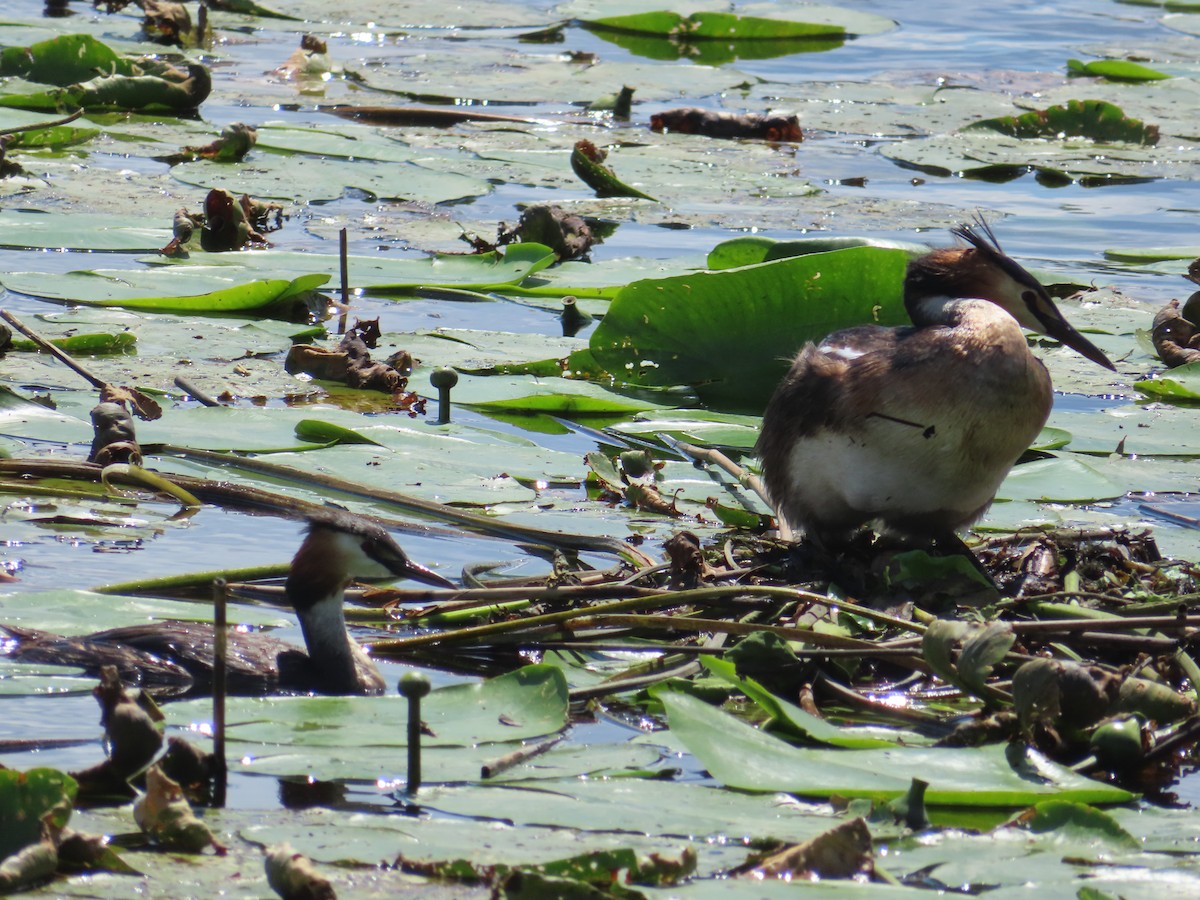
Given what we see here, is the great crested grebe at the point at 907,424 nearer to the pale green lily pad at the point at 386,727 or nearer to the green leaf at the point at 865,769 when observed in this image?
the green leaf at the point at 865,769

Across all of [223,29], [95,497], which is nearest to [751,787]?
[95,497]

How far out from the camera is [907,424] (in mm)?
5219

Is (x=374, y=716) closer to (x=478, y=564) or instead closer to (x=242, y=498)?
(x=478, y=564)

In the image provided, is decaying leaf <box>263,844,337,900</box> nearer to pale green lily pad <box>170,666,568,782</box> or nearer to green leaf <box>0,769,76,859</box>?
green leaf <box>0,769,76,859</box>

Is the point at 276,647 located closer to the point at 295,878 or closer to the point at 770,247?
the point at 295,878

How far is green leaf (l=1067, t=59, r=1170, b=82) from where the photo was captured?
1416 cm

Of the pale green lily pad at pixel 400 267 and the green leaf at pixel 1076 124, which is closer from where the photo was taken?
the pale green lily pad at pixel 400 267

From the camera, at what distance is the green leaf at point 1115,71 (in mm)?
14156

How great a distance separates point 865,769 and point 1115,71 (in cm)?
1140

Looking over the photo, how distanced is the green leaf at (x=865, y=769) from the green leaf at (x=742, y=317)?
2.77m

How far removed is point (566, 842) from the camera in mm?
3412

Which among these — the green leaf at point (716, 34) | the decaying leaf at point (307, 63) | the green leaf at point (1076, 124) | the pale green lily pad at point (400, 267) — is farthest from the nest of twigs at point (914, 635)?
the green leaf at point (716, 34)

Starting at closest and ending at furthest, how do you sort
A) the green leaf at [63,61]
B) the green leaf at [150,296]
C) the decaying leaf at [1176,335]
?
1. the green leaf at [150,296]
2. the decaying leaf at [1176,335]
3. the green leaf at [63,61]

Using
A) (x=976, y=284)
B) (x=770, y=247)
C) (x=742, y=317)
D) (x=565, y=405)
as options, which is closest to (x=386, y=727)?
(x=976, y=284)
